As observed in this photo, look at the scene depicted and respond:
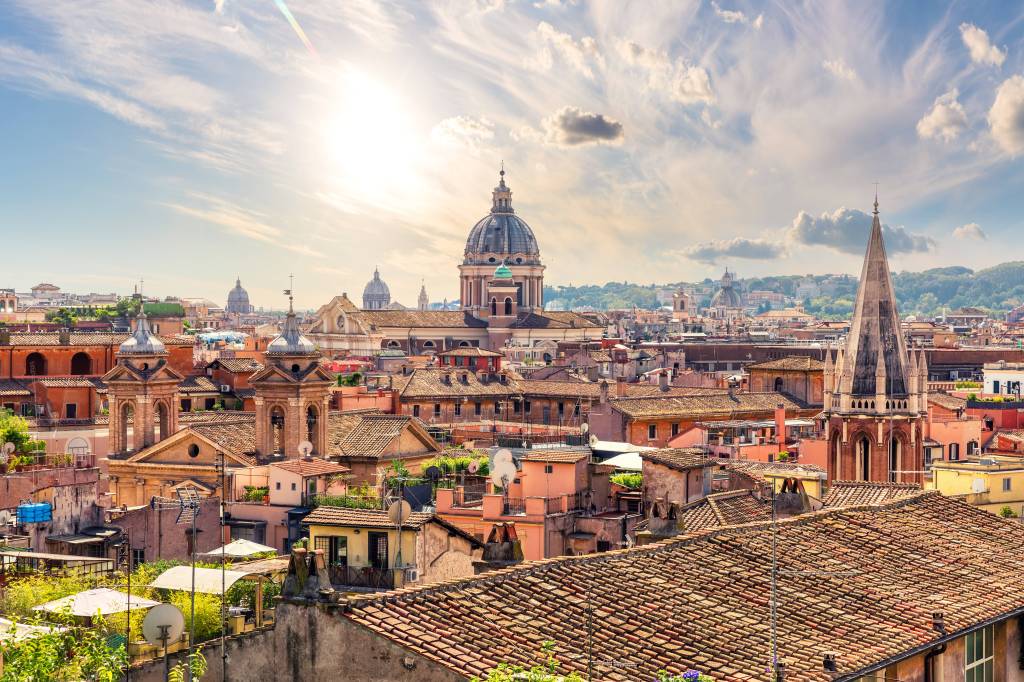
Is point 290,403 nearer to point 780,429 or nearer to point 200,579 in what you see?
point 780,429

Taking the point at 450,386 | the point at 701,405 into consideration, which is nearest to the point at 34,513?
the point at 701,405

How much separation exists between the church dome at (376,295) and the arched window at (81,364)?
143954 mm

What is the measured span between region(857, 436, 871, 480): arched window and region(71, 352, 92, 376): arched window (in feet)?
84.2

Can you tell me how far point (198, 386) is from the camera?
165ft

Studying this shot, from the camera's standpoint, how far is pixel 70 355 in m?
51.2

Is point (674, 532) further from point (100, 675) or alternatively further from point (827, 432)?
point (827, 432)

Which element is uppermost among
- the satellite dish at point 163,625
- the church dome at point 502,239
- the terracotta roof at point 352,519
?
the church dome at point 502,239

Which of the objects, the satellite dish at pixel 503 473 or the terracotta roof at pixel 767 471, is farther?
the terracotta roof at pixel 767 471

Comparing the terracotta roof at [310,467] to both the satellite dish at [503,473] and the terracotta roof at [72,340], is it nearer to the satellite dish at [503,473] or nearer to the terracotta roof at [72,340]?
the satellite dish at [503,473]

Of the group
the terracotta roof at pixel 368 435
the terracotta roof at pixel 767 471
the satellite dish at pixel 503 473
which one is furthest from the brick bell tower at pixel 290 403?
the satellite dish at pixel 503 473

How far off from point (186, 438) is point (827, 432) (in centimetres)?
1803

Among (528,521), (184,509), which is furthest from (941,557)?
(184,509)

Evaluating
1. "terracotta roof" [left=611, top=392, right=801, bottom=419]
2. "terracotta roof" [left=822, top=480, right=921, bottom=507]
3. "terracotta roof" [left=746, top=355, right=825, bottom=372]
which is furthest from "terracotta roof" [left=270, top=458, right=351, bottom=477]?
"terracotta roof" [left=746, top=355, right=825, bottom=372]

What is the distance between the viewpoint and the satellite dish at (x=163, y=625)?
11219mm
